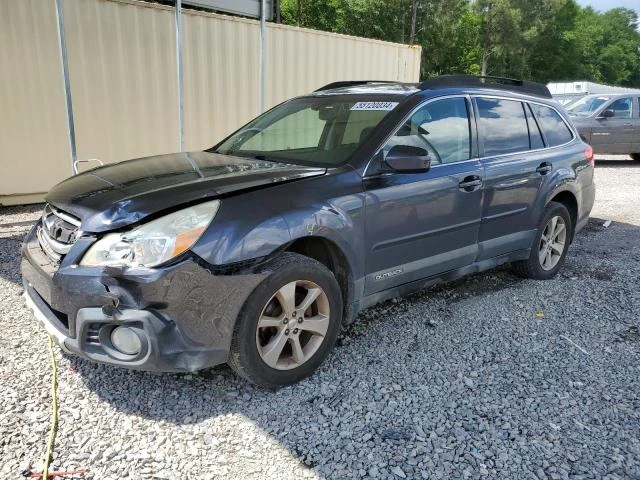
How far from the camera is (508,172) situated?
398cm

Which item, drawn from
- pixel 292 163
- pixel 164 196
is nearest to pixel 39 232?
pixel 164 196

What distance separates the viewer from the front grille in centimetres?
257

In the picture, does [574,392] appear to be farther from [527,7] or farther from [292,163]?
[527,7]

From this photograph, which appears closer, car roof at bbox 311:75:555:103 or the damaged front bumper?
the damaged front bumper

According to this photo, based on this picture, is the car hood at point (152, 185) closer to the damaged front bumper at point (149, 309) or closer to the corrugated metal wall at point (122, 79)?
the damaged front bumper at point (149, 309)

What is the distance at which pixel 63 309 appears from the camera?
2.48 metres

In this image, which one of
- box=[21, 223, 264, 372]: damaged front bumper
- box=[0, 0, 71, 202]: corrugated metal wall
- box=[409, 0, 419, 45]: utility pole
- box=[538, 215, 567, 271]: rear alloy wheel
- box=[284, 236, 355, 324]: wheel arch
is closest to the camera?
box=[21, 223, 264, 372]: damaged front bumper

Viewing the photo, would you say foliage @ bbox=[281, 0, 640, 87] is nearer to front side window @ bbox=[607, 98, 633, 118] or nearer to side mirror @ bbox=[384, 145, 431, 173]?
front side window @ bbox=[607, 98, 633, 118]

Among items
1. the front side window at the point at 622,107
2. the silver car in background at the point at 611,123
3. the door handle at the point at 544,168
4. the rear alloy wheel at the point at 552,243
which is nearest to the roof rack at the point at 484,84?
the door handle at the point at 544,168

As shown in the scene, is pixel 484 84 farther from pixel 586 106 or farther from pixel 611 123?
pixel 586 106

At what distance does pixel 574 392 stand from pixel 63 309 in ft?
8.99

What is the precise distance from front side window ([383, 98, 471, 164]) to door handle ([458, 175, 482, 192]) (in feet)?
0.48

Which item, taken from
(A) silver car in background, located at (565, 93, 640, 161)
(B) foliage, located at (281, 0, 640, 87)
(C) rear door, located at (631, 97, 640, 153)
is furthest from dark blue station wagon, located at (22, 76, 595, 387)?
(B) foliage, located at (281, 0, 640, 87)

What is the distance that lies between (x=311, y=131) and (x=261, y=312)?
1.60m
